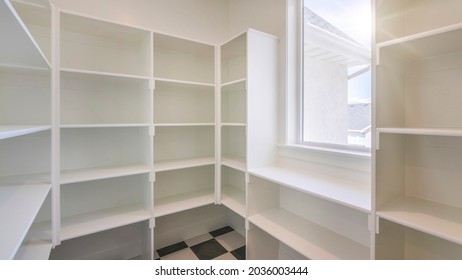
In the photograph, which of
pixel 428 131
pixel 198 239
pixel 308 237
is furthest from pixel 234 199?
pixel 428 131

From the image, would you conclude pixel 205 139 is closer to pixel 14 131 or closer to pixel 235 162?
pixel 235 162

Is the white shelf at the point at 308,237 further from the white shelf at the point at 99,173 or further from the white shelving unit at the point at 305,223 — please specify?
the white shelf at the point at 99,173

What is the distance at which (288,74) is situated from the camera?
1.95 m

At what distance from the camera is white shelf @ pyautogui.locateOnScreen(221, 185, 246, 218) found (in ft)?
6.67

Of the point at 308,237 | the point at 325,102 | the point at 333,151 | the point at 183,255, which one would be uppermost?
the point at 325,102

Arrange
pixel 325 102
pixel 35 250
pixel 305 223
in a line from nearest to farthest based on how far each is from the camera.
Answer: pixel 35 250
pixel 305 223
pixel 325 102

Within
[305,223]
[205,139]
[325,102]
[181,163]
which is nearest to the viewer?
[305,223]

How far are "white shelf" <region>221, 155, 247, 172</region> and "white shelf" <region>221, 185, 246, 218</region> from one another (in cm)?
40

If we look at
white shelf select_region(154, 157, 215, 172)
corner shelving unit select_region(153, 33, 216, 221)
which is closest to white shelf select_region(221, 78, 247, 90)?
corner shelving unit select_region(153, 33, 216, 221)

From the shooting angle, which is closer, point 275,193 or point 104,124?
point 104,124

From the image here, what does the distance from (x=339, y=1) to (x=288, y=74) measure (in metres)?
0.65

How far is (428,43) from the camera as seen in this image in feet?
3.08

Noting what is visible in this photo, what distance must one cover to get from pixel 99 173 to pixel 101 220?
402 millimetres
